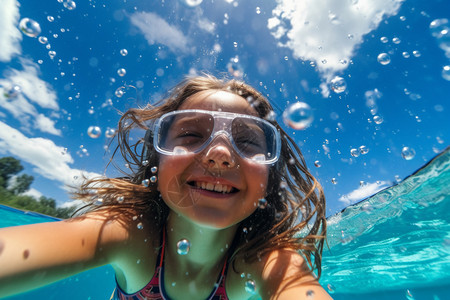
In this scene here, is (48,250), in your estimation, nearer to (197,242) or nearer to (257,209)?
(197,242)

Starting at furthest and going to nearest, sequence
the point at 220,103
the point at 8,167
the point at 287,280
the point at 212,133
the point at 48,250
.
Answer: the point at 8,167 < the point at 220,103 < the point at 212,133 < the point at 287,280 < the point at 48,250

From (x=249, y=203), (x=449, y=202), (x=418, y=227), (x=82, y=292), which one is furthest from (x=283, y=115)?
(x=82, y=292)

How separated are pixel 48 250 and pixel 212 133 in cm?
206

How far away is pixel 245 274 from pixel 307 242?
1.15 meters

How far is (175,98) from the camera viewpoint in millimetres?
4531

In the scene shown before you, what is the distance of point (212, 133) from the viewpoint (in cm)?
330

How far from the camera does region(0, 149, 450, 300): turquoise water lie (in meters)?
10.7

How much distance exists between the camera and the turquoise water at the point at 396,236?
1070 cm

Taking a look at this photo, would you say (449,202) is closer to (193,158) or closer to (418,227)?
(418,227)


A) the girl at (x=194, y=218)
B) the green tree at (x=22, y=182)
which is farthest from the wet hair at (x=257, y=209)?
the green tree at (x=22, y=182)

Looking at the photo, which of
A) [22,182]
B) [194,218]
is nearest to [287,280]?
[194,218]

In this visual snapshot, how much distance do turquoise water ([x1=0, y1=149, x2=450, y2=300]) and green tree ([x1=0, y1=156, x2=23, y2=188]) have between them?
892 centimetres

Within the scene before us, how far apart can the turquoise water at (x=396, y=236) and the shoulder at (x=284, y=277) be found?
144 inches

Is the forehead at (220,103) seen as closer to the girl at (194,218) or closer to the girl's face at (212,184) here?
the girl at (194,218)
